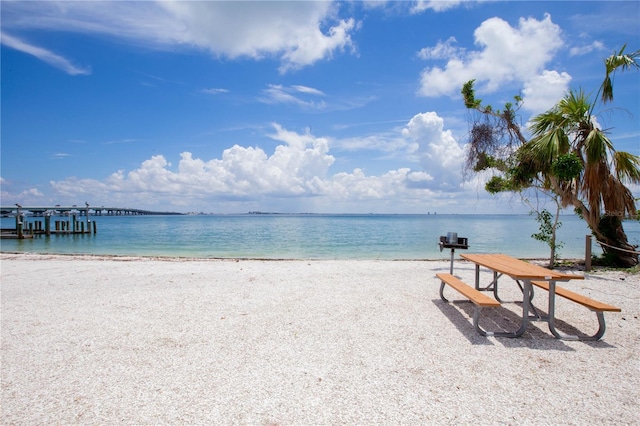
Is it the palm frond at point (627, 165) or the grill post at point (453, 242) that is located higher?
the palm frond at point (627, 165)

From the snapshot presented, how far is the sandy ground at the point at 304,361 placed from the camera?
293 cm

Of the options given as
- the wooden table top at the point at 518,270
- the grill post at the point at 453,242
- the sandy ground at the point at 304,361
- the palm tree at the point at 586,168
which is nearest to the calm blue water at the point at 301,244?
the palm tree at the point at 586,168

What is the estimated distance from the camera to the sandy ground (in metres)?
2.93

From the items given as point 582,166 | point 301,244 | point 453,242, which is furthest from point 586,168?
point 301,244

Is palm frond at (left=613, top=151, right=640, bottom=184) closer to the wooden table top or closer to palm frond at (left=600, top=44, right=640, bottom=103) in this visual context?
palm frond at (left=600, top=44, right=640, bottom=103)

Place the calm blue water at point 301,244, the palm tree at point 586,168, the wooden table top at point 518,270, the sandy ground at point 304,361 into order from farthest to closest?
the calm blue water at point 301,244
the palm tree at point 586,168
the wooden table top at point 518,270
the sandy ground at point 304,361

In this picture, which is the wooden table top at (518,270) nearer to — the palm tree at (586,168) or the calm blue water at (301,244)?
the palm tree at (586,168)

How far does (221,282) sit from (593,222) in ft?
35.1

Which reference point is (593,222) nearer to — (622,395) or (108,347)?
(622,395)

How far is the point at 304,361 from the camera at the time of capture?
3.83 meters

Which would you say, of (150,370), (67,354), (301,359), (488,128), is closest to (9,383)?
(67,354)

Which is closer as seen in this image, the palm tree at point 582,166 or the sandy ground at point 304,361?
the sandy ground at point 304,361

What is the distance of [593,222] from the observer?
10.2 metres

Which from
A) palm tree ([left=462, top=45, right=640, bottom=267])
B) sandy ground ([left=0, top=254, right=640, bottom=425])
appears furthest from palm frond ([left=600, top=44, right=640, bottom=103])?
sandy ground ([left=0, top=254, right=640, bottom=425])
